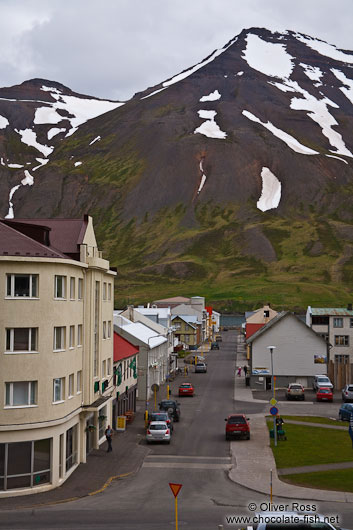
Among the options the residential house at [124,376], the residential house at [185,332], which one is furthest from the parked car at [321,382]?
the residential house at [185,332]

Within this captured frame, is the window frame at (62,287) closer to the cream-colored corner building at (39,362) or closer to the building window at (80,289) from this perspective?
the cream-colored corner building at (39,362)

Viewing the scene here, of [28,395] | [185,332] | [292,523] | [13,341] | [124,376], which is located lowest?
[292,523]

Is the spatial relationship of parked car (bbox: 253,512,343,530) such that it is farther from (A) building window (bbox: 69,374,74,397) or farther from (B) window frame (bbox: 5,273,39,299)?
(A) building window (bbox: 69,374,74,397)

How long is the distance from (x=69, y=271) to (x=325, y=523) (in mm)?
20215

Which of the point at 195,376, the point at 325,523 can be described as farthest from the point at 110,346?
the point at 195,376

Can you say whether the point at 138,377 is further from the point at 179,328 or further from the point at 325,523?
the point at 179,328

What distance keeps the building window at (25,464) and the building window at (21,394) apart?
180cm

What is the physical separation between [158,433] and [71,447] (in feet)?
29.2

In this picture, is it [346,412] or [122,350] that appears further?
[122,350]

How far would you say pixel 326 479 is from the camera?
33000 millimetres

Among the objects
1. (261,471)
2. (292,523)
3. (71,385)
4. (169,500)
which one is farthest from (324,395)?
(292,523)

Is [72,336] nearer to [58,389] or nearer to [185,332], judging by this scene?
[58,389]

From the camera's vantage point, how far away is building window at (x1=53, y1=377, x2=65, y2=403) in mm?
32781

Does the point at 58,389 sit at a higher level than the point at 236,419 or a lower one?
higher
